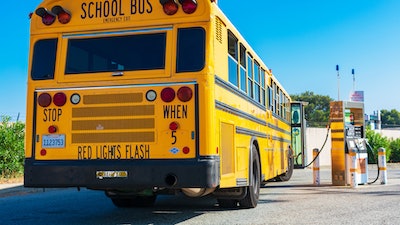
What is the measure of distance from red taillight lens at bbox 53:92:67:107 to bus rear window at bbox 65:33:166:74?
340 millimetres

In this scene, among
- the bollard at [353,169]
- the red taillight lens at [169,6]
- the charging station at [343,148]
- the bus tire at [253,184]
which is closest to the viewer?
the red taillight lens at [169,6]

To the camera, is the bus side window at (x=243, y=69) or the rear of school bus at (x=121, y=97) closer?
the rear of school bus at (x=121, y=97)

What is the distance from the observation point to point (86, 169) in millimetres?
6211

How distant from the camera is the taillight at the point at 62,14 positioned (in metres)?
6.59

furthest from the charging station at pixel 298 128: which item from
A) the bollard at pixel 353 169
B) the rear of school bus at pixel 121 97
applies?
the rear of school bus at pixel 121 97

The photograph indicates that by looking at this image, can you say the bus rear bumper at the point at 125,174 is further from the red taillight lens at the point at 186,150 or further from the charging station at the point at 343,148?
the charging station at the point at 343,148

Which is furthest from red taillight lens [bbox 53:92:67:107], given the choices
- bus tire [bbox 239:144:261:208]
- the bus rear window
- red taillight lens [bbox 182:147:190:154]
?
bus tire [bbox 239:144:261:208]

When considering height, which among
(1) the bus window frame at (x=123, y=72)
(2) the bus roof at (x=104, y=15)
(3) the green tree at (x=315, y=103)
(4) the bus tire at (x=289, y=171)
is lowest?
(4) the bus tire at (x=289, y=171)

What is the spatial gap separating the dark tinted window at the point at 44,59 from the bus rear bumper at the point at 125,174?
119 cm

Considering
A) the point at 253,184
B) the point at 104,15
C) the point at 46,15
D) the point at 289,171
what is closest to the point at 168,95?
the point at 104,15

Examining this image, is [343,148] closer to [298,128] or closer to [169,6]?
[298,128]

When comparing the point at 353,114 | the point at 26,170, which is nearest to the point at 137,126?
the point at 26,170

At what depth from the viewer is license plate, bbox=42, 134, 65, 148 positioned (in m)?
6.38

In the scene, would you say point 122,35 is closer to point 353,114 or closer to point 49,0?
point 49,0
